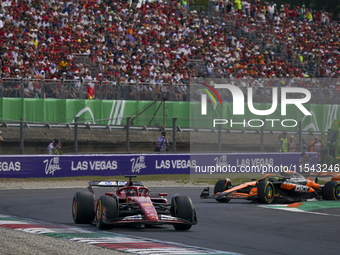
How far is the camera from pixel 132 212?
9.49 meters

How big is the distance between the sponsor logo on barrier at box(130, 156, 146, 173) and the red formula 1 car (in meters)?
11.3

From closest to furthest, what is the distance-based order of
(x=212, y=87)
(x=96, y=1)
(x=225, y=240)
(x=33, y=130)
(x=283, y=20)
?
(x=225, y=240) → (x=33, y=130) → (x=212, y=87) → (x=96, y=1) → (x=283, y=20)

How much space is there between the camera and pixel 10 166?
1945cm

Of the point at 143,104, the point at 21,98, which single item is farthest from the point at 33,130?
the point at 143,104

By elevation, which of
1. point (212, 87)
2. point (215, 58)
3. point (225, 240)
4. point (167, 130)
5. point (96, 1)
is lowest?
point (225, 240)

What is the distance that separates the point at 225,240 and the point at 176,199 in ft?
4.58

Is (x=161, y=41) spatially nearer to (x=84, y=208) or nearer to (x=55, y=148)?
(x=55, y=148)

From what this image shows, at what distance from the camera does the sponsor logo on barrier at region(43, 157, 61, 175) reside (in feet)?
65.9

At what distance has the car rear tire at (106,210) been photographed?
920 centimetres

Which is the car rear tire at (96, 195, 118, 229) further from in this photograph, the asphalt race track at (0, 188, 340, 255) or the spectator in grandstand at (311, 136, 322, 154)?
the spectator in grandstand at (311, 136, 322, 154)

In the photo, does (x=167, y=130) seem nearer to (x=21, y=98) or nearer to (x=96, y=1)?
(x=21, y=98)

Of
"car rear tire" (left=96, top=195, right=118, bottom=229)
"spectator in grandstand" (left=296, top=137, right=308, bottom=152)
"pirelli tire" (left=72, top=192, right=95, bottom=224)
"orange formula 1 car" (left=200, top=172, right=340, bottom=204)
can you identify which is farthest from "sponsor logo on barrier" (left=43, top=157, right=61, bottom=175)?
"car rear tire" (left=96, top=195, right=118, bottom=229)

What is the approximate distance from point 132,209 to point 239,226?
2.07 m

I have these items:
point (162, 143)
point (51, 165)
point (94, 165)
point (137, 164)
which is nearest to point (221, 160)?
point (162, 143)
